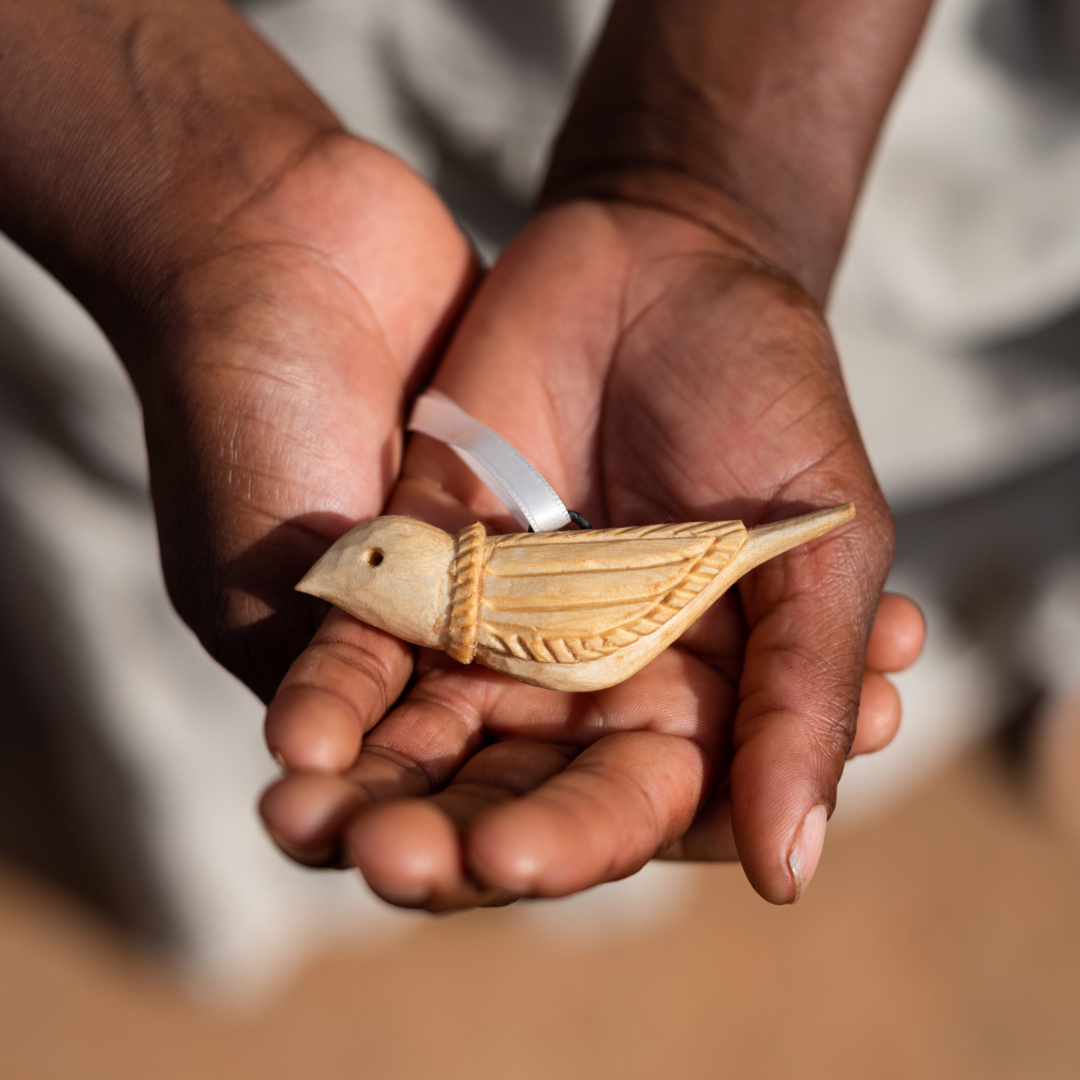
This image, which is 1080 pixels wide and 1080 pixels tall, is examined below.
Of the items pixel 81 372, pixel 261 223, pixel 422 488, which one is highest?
pixel 261 223

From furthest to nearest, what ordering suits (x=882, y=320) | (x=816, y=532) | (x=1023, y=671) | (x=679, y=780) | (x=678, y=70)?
(x=1023, y=671)
(x=882, y=320)
(x=678, y=70)
(x=816, y=532)
(x=679, y=780)

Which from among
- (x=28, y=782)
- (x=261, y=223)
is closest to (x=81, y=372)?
(x=261, y=223)

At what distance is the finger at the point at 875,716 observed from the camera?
1795 millimetres

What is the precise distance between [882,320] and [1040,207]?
597 mm

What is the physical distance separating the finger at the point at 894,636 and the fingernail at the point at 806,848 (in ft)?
1.71

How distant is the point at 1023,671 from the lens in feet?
14.1

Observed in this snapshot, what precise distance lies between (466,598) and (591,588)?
21 cm

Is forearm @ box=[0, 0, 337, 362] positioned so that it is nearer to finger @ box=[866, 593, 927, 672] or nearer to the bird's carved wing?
the bird's carved wing

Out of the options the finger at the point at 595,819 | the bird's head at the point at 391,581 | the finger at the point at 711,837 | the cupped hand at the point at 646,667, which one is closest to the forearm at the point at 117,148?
the cupped hand at the point at 646,667

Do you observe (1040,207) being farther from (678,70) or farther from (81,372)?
(81,372)

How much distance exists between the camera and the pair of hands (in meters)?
1.34

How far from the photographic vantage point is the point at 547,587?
162cm

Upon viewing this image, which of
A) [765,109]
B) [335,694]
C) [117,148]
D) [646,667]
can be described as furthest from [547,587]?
[765,109]

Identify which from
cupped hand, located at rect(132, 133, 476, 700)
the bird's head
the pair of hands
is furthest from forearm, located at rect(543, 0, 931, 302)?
the bird's head
